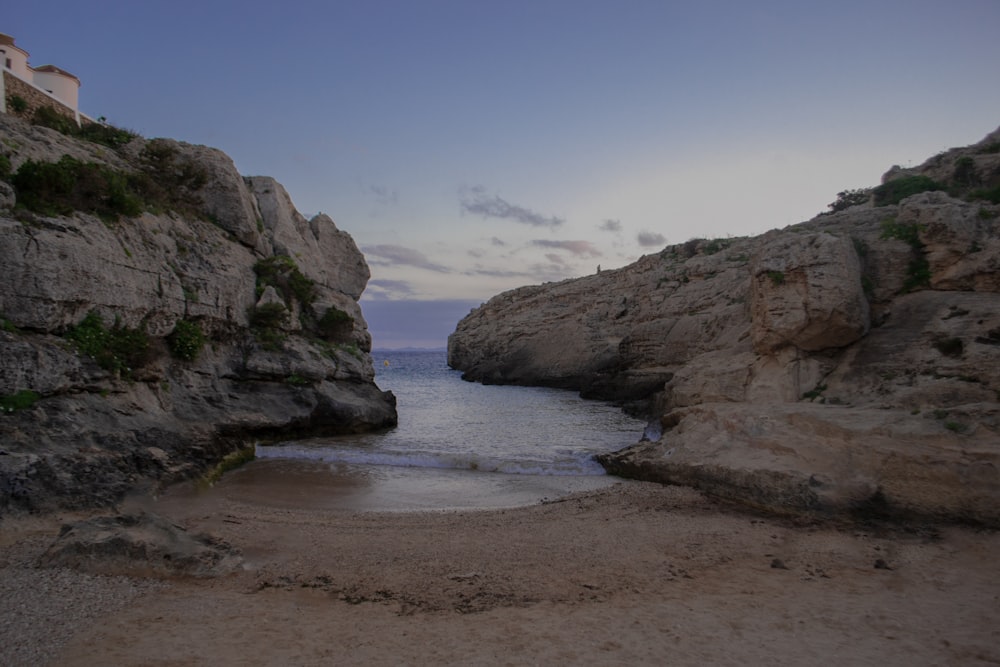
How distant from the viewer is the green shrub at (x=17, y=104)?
1538cm

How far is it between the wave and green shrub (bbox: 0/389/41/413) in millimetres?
6160

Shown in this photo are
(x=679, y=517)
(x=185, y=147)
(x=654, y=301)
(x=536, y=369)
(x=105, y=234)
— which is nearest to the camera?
(x=679, y=517)

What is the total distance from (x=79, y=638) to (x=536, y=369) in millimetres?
44980

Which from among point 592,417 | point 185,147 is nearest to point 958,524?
point 592,417

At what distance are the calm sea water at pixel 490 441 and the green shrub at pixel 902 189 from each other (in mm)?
14125

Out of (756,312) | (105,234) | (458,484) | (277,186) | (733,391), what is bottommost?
(458,484)

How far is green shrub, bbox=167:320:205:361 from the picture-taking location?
13625mm

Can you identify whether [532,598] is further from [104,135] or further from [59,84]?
[59,84]

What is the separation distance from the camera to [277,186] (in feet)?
72.7

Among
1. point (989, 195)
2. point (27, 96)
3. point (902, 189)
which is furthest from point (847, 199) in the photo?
point (27, 96)

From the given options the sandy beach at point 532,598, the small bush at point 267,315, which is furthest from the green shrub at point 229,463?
the small bush at point 267,315

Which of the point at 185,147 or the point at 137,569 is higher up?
the point at 185,147

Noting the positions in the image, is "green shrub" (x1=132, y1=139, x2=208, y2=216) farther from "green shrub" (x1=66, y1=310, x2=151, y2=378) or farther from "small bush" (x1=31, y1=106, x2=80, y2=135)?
"green shrub" (x1=66, y1=310, x2=151, y2=378)

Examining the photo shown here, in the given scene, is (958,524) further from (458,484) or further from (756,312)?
(458,484)
